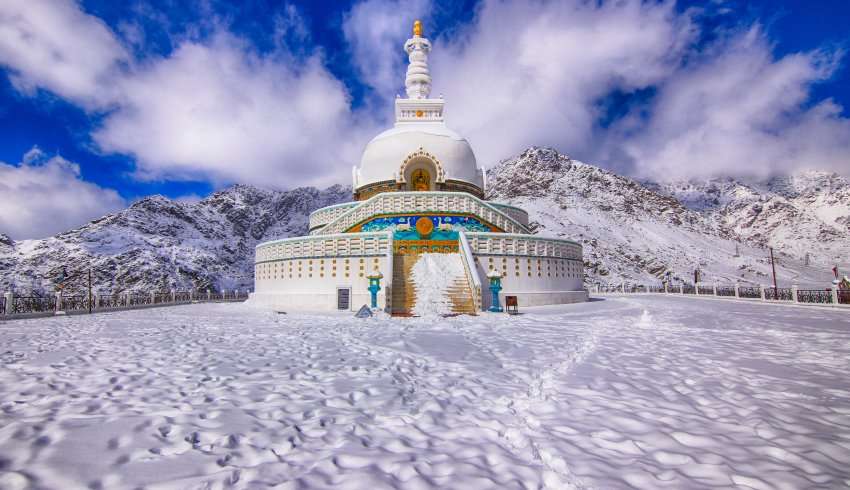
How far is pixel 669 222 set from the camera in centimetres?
11844

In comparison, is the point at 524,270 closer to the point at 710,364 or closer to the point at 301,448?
the point at 710,364

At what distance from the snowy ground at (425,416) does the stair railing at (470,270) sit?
365 inches

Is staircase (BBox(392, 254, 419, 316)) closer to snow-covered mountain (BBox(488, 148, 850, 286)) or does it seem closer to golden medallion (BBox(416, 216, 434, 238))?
golden medallion (BBox(416, 216, 434, 238))

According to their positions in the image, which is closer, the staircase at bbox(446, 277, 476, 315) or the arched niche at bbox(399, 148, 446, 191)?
the staircase at bbox(446, 277, 476, 315)

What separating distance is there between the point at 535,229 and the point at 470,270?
70001 millimetres

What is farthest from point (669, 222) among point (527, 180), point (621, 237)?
point (527, 180)

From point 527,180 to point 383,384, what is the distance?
132381 mm

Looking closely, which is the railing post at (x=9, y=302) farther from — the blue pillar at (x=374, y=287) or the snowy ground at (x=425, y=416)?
the blue pillar at (x=374, y=287)

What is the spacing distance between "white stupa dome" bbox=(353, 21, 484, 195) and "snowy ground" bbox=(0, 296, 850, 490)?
24.2m

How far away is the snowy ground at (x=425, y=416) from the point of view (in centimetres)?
341

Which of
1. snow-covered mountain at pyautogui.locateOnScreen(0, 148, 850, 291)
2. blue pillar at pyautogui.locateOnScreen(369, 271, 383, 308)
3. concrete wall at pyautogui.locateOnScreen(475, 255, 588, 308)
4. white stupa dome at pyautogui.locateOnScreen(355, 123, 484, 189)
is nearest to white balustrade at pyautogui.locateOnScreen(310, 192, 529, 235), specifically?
concrete wall at pyautogui.locateOnScreen(475, 255, 588, 308)

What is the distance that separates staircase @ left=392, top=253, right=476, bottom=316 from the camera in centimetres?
1866

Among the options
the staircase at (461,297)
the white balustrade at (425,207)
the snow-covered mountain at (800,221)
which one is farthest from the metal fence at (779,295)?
the snow-covered mountain at (800,221)

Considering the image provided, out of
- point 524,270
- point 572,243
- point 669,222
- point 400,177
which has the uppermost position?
point 669,222
